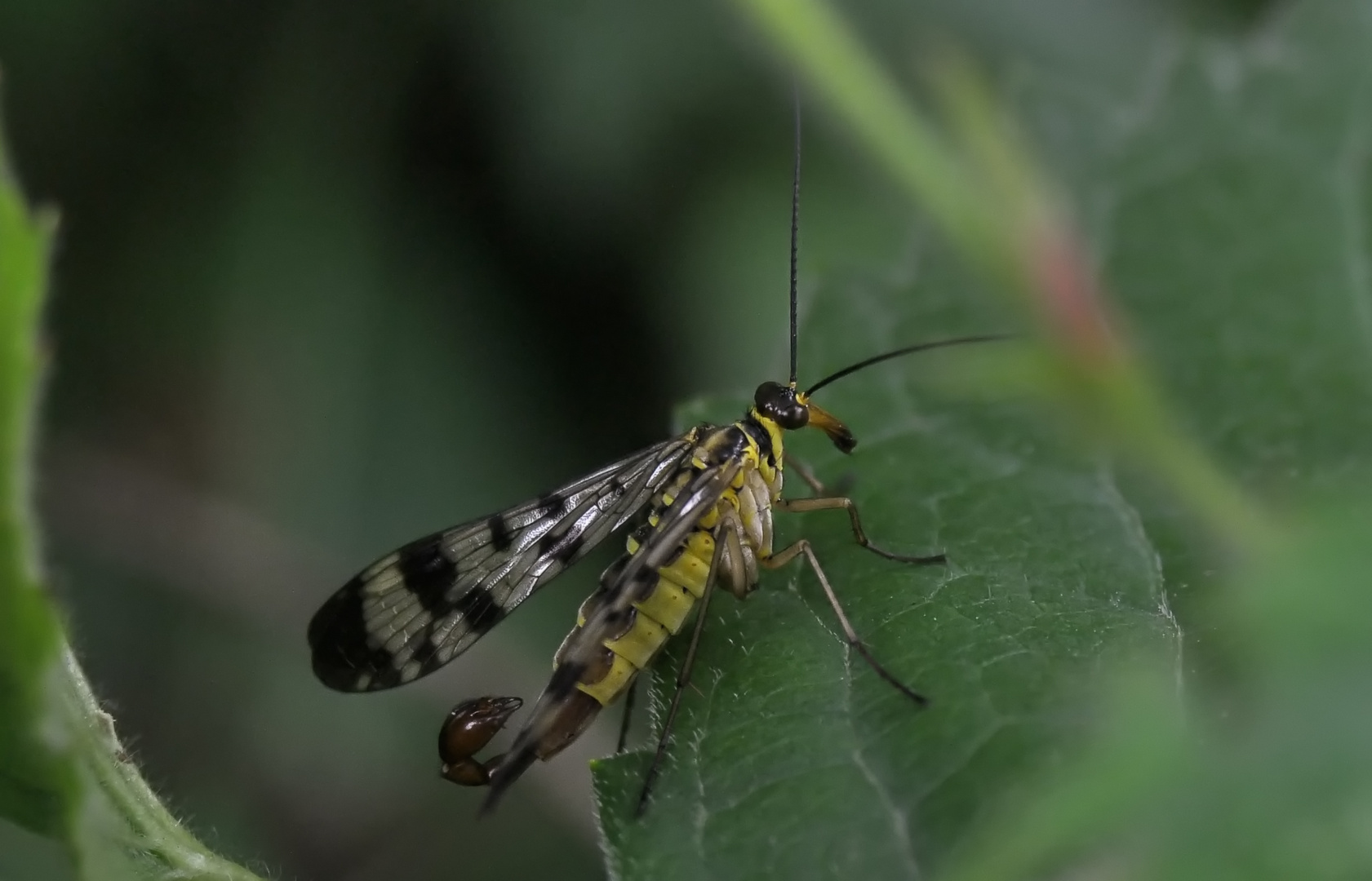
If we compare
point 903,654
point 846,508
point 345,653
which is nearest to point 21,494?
point 903,654

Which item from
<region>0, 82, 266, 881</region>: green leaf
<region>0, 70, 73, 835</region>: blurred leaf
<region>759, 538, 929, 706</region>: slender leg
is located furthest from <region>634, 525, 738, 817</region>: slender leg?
<region>0, 70, 73, 835</region>: blurred leaf

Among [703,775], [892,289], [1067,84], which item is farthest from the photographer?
[1067,84]

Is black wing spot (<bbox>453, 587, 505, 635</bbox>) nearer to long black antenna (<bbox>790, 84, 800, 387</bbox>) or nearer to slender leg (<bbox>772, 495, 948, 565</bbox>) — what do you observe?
slender leg (<bbox>772, 495, 948, 565</bbox>)

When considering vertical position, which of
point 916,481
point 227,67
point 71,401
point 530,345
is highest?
point 227,67

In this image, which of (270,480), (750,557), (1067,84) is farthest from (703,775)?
(270,480)

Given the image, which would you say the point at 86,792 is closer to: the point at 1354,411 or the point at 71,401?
the point at 1354,411

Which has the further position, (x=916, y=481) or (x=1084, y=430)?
(x=916, y=481)

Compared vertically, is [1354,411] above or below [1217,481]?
Answer: below
